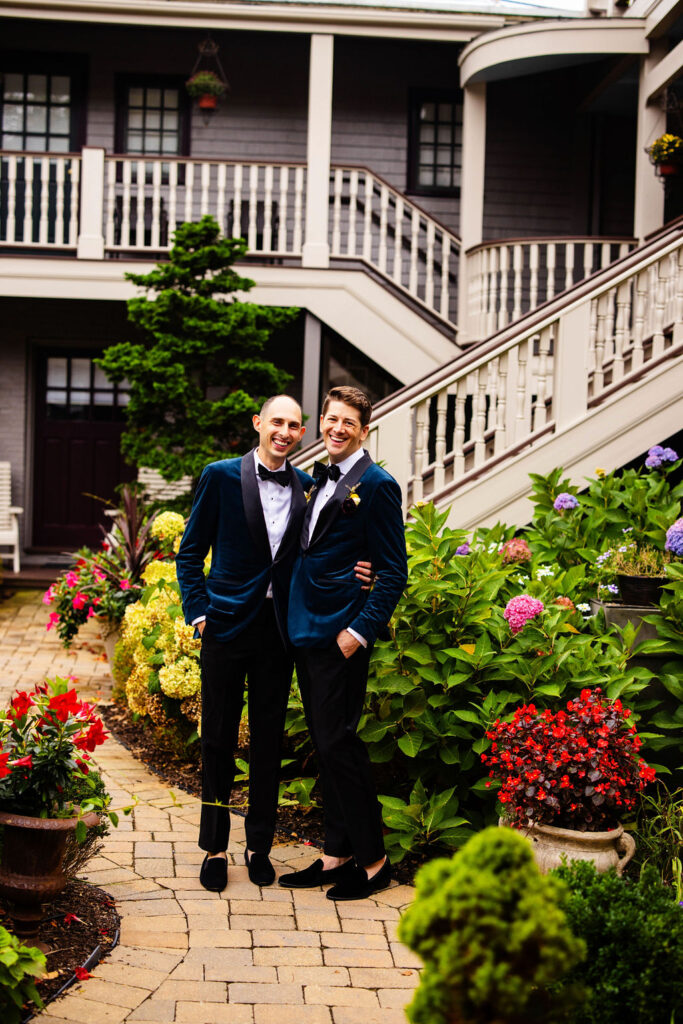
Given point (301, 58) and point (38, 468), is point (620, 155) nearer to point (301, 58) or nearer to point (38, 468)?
point (301, 58)

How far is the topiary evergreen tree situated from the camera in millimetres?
8695

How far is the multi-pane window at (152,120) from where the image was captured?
12.2m

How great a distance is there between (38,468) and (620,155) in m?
7.51

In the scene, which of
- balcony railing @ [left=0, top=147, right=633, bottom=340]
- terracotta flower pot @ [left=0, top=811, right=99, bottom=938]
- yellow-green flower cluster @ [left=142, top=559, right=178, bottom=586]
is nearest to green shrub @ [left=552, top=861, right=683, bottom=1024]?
terracotta flower pot @ [left=0, top=811, right=99, bottom=938]

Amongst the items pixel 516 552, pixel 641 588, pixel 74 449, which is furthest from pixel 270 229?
pixel 641 588

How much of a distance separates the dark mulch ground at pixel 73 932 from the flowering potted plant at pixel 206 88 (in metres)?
8.85

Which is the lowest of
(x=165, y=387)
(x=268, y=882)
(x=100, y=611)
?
(x=268, y=882)

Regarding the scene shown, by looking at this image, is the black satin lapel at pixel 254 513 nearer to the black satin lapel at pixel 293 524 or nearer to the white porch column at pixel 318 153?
the black satin lapel at pixel 293 524

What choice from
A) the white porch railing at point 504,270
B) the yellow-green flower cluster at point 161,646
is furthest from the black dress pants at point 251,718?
the white porch railing at point 504,270

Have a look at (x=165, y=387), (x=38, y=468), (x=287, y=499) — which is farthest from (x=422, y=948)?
(x=38, y=468)

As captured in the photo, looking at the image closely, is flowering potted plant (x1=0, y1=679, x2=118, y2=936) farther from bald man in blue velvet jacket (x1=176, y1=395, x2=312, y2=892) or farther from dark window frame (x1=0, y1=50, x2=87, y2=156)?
dark window frame (x1=0, y1=50, x2=87, y2=156)

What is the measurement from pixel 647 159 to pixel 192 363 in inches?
175

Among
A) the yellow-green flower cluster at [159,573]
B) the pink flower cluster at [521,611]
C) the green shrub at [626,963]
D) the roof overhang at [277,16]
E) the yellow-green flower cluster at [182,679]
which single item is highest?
the roof overhang at [277,16]

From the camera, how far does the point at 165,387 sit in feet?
28.3
